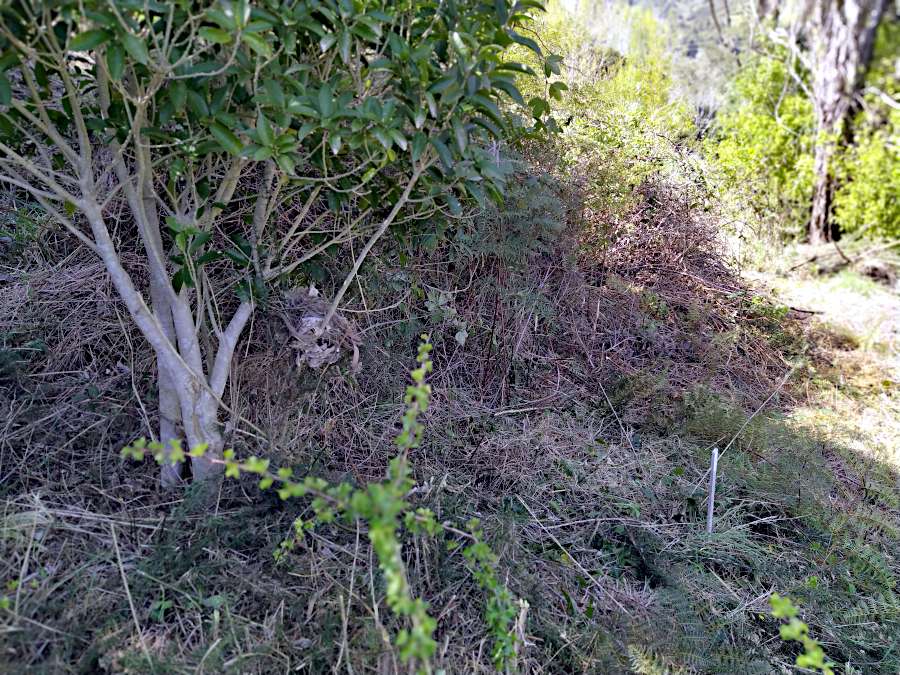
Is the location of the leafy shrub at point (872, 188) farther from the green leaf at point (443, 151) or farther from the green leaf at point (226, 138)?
the green leaf at point (226, 138)

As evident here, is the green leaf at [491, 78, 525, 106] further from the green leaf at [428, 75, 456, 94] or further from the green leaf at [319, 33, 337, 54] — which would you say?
the green leaf at [319, 33, 337, 54]

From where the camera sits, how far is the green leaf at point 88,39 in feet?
5.38

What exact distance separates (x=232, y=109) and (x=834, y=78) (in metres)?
7.79

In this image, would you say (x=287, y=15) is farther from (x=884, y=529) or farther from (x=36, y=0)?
(x=884, y=529)

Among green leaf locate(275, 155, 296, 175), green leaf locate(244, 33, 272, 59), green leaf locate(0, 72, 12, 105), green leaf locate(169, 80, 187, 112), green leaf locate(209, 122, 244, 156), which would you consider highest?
green leaf locate(244, 33, 272, 59)

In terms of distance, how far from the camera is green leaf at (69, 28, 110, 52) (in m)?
1.64

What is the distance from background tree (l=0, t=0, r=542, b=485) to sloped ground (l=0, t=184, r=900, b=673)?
1.18ft

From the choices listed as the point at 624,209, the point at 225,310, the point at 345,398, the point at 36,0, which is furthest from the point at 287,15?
the point at 624,209

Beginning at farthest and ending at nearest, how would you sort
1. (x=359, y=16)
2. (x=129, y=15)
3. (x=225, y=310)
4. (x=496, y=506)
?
(x=225, y=310), (x=496, y=506), (x=359, y=16), (x=129, y=15)

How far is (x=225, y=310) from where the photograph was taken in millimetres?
2930

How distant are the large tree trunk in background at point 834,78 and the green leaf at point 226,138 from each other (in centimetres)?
745

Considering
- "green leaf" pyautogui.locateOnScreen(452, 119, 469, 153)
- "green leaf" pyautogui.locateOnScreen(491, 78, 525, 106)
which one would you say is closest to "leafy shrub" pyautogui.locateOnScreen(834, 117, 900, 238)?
"green leaf" pyautogui.locateOnScreen(491, 78, 525, 106)

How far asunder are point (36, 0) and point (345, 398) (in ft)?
6.00

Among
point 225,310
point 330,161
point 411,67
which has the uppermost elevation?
point 411,67
